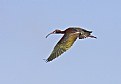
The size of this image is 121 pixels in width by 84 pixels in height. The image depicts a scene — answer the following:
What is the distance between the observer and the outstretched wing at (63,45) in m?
37.8

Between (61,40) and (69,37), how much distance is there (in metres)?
0.60

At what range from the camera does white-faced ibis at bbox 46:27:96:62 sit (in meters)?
38.0

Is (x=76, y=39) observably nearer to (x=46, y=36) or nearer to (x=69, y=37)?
(x=69, y=37)

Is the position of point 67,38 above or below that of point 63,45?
above

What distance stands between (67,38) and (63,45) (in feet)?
3.79

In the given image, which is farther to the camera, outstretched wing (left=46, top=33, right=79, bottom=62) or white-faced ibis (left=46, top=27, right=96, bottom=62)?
white-faced ibis (left=46, top=27, right=96, bottom=62)

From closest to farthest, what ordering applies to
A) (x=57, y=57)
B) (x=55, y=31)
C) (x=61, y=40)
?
1. (x=57, y=57)
2. (x=61, y=40)
3. (x=55, y=31)

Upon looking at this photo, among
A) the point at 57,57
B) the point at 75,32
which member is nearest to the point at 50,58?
the point at 57,57

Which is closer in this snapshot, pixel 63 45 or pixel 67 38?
pixel 63 45

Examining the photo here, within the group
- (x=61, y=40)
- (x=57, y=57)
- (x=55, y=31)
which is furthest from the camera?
(x=55, y=31)

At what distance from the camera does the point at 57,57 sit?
37.3 m

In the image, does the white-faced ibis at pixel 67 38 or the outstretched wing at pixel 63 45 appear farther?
the white-faced ibis at pixel 67 38

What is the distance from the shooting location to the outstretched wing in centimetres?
3784

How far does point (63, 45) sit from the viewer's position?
127 feet
